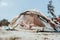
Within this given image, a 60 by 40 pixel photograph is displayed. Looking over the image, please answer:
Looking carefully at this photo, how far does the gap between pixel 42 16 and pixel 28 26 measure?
24.2 inches

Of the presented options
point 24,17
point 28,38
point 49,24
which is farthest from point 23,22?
point 28,38

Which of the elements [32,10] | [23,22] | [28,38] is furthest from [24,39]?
[32,10]

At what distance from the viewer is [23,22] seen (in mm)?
4434

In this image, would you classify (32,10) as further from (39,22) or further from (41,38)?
(41,38)

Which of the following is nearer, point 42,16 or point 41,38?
point 41,38

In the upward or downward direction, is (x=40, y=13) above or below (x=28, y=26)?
above

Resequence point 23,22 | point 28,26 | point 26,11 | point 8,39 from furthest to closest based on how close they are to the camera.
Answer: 1. point 26,11
2. point 23,22
3. point 28,26
4. point 8,39

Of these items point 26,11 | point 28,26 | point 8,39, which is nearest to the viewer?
point 8,39

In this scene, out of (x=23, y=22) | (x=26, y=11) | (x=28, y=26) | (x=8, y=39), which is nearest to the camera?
(x=8, y=39)

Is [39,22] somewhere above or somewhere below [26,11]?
below

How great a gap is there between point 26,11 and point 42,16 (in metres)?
0.47

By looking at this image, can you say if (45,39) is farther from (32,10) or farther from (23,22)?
(32,10)

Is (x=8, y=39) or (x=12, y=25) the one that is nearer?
(x=8, y=39)

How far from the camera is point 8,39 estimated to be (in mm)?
2650
